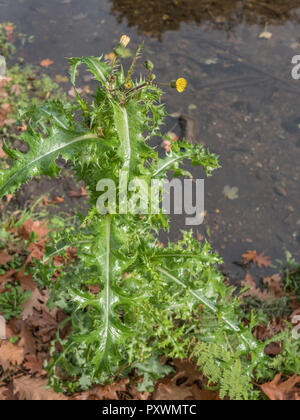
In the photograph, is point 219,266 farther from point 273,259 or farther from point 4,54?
point 4,54

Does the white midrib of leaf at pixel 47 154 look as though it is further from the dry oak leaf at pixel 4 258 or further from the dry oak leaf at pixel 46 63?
the dry oak leaf at pixel 46 63

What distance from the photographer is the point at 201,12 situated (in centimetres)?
542

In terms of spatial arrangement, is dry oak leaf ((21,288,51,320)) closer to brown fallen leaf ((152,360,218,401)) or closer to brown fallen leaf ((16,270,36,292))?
brown fallen leaf ((16,270,36,292))

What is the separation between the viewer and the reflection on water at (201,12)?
17.4 feet

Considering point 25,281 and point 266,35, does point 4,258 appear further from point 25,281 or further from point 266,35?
point 266,35

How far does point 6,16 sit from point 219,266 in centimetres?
465

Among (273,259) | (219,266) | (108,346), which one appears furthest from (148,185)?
(273,259)

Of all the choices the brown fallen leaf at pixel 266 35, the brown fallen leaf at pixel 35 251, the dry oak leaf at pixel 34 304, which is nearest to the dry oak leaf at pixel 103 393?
the dry oak leaf at pixel 34 304

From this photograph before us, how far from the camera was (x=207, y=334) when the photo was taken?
7.28 feet

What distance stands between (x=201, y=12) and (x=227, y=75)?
1372 mm

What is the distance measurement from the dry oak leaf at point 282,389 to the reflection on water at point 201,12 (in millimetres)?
4714

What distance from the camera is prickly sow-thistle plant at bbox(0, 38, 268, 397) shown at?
1.52 metres

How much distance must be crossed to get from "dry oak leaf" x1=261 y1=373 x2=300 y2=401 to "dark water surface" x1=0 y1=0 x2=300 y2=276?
123cm

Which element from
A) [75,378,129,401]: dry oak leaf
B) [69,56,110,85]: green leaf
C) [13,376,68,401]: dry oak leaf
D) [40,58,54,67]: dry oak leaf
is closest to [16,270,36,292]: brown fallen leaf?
[13,376,68,401]: dry oak leaf
